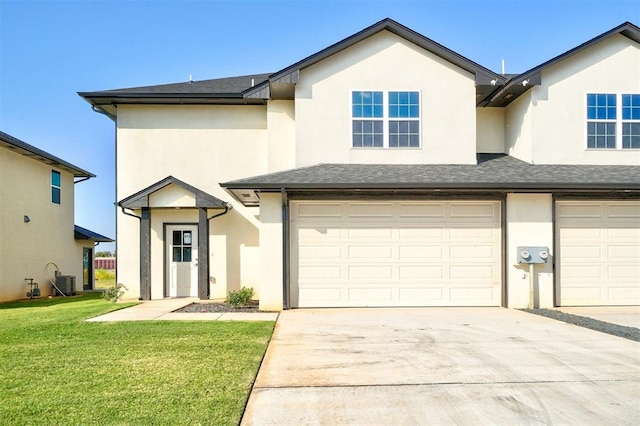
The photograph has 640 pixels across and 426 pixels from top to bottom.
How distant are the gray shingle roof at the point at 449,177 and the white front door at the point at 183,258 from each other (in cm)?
399

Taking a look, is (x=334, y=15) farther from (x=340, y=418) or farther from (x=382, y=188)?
(x=340, y=418)

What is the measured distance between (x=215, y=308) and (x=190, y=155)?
16.7ft

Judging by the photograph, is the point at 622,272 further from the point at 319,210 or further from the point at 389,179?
the point at 319,210

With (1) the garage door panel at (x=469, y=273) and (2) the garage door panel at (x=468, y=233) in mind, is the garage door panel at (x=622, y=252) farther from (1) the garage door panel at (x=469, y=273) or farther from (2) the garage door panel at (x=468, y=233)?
(1) the garage door panel at (x=469, y=273)

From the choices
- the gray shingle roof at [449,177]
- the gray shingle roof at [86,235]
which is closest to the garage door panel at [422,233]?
the gray shingle roof at [449,177]

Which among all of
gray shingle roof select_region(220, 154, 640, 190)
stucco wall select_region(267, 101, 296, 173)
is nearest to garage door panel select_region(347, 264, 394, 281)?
gray shingle roof select_region(220, 154, 640, 190)

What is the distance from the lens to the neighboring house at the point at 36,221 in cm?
1517

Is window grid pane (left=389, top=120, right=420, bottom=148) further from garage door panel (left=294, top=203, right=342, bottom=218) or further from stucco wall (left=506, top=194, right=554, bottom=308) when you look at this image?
stucco wall (left=506, top=194, right=554, bottom=308)

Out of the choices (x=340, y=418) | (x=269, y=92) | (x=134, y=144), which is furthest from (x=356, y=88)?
(x=340, y=418)

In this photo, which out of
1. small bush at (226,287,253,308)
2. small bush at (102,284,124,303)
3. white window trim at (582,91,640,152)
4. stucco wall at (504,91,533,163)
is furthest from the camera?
small bush at (102,284,124,303)

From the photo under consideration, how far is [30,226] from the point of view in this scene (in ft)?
54.1

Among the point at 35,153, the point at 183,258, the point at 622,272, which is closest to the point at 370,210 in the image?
the point at 183,258

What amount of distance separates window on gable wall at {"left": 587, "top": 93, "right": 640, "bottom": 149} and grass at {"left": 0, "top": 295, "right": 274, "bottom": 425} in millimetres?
9876

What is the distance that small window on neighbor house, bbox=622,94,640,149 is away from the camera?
40.7ft
